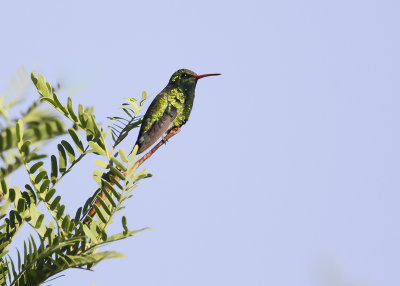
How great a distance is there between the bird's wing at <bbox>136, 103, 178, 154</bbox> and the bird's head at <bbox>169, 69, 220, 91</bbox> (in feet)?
2.22

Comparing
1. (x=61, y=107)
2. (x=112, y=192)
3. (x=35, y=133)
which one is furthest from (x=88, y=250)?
(x=35, y=133)

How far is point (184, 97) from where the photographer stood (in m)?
7.54

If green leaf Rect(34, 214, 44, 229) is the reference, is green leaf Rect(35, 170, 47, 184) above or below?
above

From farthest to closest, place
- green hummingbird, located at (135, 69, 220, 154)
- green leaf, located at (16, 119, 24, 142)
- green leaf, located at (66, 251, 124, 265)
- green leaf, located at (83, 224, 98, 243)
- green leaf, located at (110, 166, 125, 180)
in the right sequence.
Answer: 1. green hummingbird, located at (135, 69, 220, 154)
2. green leaf, located at (110, 166, 125, 180)
3. green leaf, located at (83, 224, 98, 243)
4. green leaf, located at (66, 251, 124, 265)
5. green leaf, located at (16, 119, 24, 142)

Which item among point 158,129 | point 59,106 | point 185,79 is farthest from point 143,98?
point 185,79

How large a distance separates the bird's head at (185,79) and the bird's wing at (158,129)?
676 millimetres

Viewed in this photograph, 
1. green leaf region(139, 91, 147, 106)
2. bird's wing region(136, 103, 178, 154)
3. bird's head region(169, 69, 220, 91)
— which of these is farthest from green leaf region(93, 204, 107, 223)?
bird's head region(169, 69, 220, 91)

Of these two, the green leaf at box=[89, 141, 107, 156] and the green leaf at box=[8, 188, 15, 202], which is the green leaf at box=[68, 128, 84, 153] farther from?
the green leaf at box=[8, 188, 15, 202]

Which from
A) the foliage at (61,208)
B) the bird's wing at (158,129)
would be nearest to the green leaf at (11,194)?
the foliage at (61,208)

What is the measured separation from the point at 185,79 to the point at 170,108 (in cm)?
80

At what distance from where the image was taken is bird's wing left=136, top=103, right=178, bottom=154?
6339 millimetres

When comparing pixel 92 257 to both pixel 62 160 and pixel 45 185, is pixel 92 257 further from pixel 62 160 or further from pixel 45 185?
pixel 62 160

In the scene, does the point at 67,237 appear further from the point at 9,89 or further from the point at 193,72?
the point at 193,72

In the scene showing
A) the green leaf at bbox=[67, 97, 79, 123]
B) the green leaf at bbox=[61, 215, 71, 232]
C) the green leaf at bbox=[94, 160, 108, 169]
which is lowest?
the green leaf at bbox=[61, 215, 71, 232]
